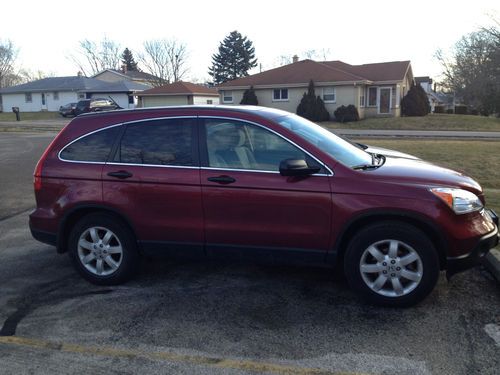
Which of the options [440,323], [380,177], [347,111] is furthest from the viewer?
[347,111]

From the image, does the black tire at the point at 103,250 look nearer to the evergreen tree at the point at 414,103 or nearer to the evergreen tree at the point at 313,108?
the evergreen tree at the point at 313,108

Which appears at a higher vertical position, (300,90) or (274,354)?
(300,90)

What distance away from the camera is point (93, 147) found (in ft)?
16.1

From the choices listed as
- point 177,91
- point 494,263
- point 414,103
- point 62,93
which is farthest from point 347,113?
point 62,93

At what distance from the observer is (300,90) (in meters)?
35.8

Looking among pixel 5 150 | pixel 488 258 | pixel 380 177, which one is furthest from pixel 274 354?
pixel 5 150

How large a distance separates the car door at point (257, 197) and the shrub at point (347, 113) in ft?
96.1

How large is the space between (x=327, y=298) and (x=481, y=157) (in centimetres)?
934

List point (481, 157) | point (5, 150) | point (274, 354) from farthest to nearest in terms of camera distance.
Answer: point (5, 150) < point (481, 157) < point (274, 354)

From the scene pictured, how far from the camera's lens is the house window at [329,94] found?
34688 millimetres

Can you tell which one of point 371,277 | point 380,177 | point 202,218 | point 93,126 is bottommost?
point 371,277

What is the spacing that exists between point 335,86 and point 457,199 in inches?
1239

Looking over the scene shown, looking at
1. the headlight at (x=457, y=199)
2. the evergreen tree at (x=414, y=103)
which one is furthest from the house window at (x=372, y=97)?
the headlight at (x=457, y=199)

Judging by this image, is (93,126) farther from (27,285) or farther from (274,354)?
(274,354)
